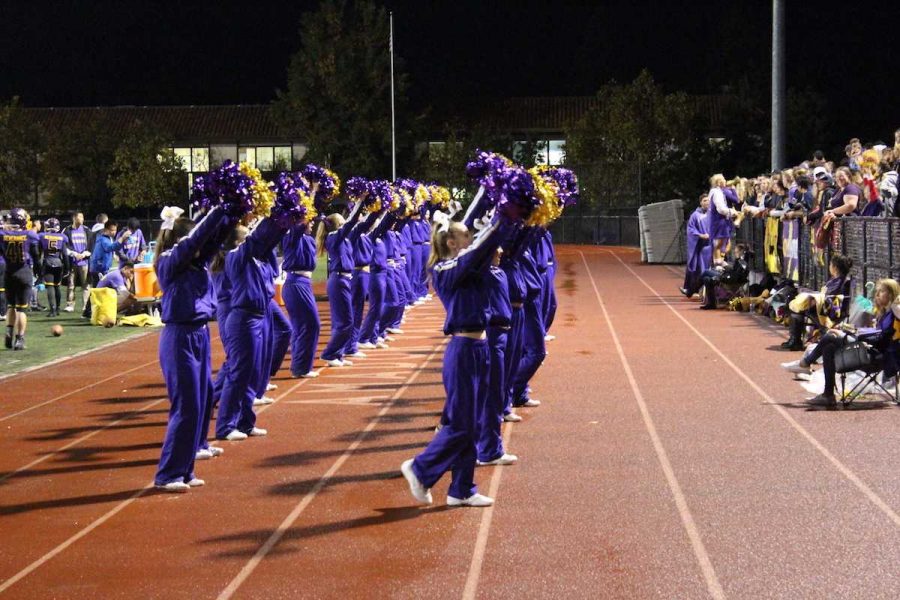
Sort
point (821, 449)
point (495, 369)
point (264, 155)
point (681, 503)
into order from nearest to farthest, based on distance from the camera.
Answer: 1. point (681, 503)
2. point (495, 369)
3. point (821, 449)
4. point (264, 155)

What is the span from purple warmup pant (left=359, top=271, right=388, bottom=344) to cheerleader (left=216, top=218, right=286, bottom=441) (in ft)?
20.8

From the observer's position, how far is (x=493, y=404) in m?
9.27

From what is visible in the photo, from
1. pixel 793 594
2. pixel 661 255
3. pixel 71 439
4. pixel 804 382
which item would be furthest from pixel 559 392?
pixel 661 255

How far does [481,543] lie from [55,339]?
14.1 meters

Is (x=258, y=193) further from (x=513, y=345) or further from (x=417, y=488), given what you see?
(x=417, y=488)

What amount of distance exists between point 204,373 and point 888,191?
939cm

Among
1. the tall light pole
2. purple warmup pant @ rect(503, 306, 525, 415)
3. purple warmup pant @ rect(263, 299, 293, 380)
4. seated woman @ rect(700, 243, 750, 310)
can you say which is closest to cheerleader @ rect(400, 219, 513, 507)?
purple warmup pant @ rect(503, 306, 525, 415)

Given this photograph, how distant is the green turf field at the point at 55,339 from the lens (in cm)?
1714

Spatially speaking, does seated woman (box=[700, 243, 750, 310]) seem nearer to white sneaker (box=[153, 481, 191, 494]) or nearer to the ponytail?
the ponytail

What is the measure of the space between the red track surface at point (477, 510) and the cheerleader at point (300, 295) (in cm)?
34

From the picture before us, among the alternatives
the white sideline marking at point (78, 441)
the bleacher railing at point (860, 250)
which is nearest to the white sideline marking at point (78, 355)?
the white sideline marking at point (78, 441)

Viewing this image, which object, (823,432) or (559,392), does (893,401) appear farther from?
(559,392)

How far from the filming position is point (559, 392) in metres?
13.2

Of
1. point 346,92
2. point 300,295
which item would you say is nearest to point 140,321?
point 300,295
